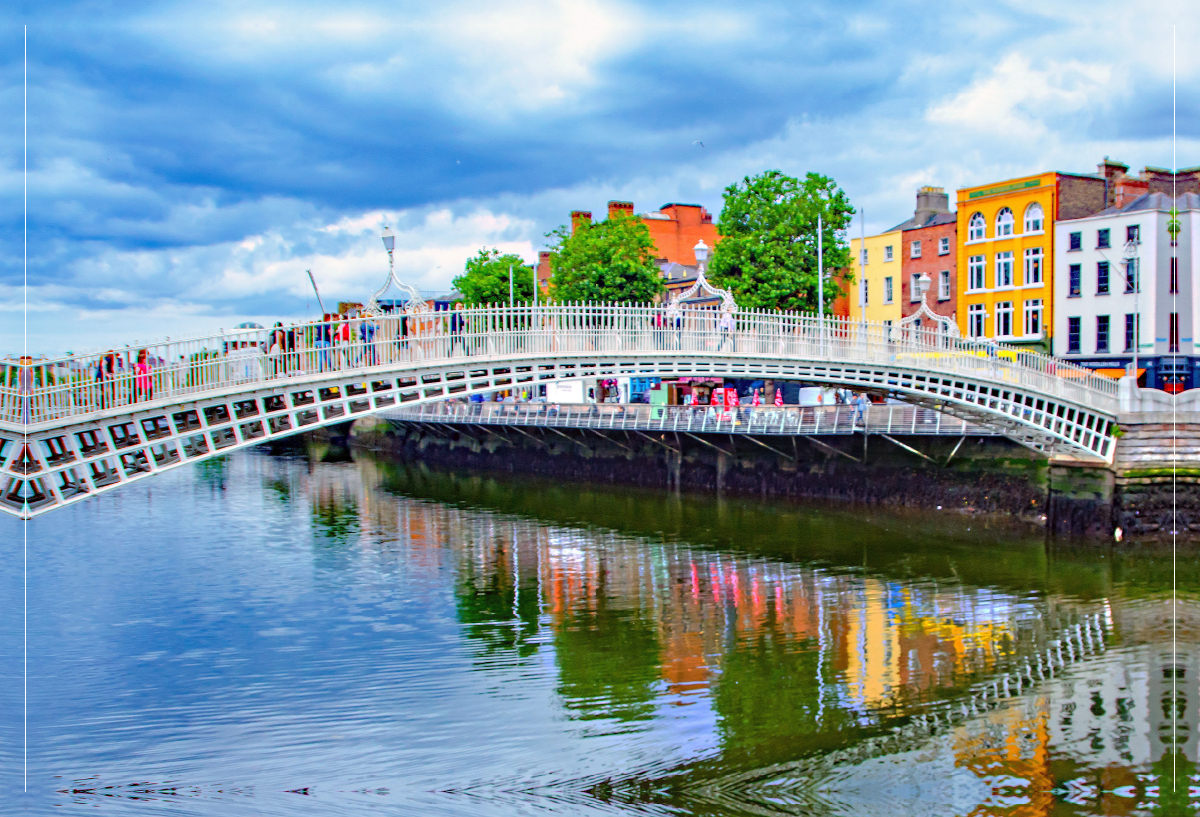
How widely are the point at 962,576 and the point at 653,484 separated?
18.4 metres

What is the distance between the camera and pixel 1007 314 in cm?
4294

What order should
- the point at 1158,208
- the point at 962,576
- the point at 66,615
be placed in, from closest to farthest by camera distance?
the point at 66,615, the point at 962,576, the point at 1158,208

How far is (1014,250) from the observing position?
42438 mm

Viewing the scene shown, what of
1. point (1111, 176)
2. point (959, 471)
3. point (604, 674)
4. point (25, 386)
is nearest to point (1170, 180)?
point (1111, 176)

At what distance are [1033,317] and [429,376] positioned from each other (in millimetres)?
29415

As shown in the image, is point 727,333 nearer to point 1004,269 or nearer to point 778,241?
point 778,241

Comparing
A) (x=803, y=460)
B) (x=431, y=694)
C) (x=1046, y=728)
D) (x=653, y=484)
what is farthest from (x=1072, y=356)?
(x=431, y=694)

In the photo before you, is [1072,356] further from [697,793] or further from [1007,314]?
[697,793]

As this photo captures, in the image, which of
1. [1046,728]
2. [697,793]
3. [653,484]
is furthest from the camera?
[653,484]

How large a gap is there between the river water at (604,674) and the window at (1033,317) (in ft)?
51.0

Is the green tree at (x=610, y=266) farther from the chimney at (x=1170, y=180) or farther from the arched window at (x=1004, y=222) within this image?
the chimney at (x=1170, y=180)

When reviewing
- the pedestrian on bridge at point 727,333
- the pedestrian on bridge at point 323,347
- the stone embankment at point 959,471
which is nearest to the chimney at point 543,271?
the stone embankment at point 959,471

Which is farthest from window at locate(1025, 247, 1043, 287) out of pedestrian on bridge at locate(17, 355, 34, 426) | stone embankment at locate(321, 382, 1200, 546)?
pedestrian on bridge at locate(17, 355, 34, 426)

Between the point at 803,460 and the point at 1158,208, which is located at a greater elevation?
the point at 1158,208
